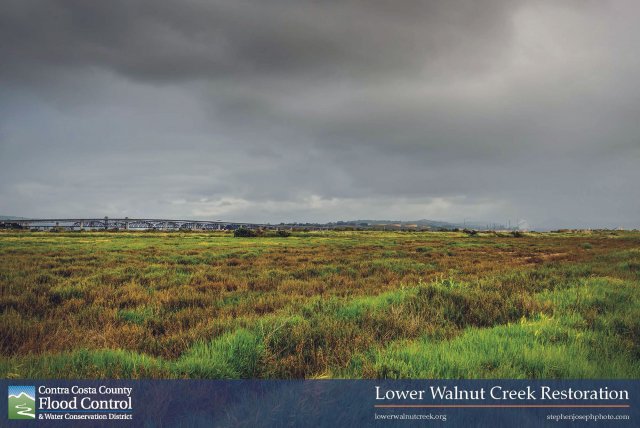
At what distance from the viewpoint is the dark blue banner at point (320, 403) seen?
3.24m

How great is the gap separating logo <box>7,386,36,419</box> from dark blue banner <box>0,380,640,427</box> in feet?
0.03

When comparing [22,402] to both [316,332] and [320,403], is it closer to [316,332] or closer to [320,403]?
[320,403]

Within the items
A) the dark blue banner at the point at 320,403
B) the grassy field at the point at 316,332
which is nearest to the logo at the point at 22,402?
the dark blue banner at the point at 320,403

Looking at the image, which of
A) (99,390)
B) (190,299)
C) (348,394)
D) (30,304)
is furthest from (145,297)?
(348,394)

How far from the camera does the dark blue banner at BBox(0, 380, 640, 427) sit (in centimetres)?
324

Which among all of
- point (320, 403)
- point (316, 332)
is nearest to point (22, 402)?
point (320, 403)

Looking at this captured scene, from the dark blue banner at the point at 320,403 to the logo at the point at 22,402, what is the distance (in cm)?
1

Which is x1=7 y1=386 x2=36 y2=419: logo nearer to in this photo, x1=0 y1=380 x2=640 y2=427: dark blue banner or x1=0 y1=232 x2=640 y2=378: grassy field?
x1=0 y1=380 x2=640 y2=427: dark blue banner

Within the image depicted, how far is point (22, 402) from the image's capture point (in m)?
3.47

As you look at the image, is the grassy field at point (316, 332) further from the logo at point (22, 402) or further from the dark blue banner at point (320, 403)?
the logo at point (22, 402)

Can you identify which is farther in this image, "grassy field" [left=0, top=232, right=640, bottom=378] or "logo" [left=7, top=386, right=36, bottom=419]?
"grassy field" [left=0, top=232, right=640, bottom=378]

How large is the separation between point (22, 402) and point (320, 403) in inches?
124

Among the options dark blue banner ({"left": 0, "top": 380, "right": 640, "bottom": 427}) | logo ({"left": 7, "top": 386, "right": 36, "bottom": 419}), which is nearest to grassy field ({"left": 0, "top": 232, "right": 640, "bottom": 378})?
dark blue banner ({"left": 0, "top": 380, "right": 640, "bottom": 427})

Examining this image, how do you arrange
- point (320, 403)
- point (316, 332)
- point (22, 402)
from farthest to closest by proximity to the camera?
1. point (316, 332)
2. point (22, 402)
3. point (320, 403)
